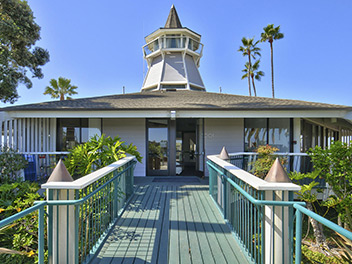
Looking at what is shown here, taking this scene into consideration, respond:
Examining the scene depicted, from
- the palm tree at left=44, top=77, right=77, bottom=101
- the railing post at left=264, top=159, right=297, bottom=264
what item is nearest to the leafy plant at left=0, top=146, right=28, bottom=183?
the railing post at left=264, top=159, right=297, bottom=264

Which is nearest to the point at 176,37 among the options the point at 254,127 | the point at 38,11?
the point at 38,11

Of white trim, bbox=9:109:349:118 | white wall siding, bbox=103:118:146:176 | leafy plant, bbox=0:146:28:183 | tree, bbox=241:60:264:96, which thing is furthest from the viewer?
tree, bbox=241:60:264:96

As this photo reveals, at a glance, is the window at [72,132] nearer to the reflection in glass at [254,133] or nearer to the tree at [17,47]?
the tree at [17,47]

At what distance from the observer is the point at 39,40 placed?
40.1ft

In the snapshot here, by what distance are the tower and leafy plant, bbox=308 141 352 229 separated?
10.5 meters

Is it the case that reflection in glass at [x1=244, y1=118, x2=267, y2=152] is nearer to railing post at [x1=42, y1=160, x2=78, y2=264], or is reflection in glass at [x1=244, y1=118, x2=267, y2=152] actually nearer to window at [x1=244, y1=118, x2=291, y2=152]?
window at [x1=244, y1=118, x2=291, y2=152]

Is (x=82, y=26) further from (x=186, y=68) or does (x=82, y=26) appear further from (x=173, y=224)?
(x=173, y=224)

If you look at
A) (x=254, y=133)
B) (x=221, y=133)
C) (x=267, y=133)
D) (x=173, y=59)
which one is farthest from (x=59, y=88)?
(x=267, y=133)

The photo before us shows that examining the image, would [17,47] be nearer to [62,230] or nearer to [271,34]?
[62,230]

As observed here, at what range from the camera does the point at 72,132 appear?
27.9ft

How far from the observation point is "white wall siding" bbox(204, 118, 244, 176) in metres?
8.70

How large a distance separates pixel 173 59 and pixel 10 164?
1209 cm

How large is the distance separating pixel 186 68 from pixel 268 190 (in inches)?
540

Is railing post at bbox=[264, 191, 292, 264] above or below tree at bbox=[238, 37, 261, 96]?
below
